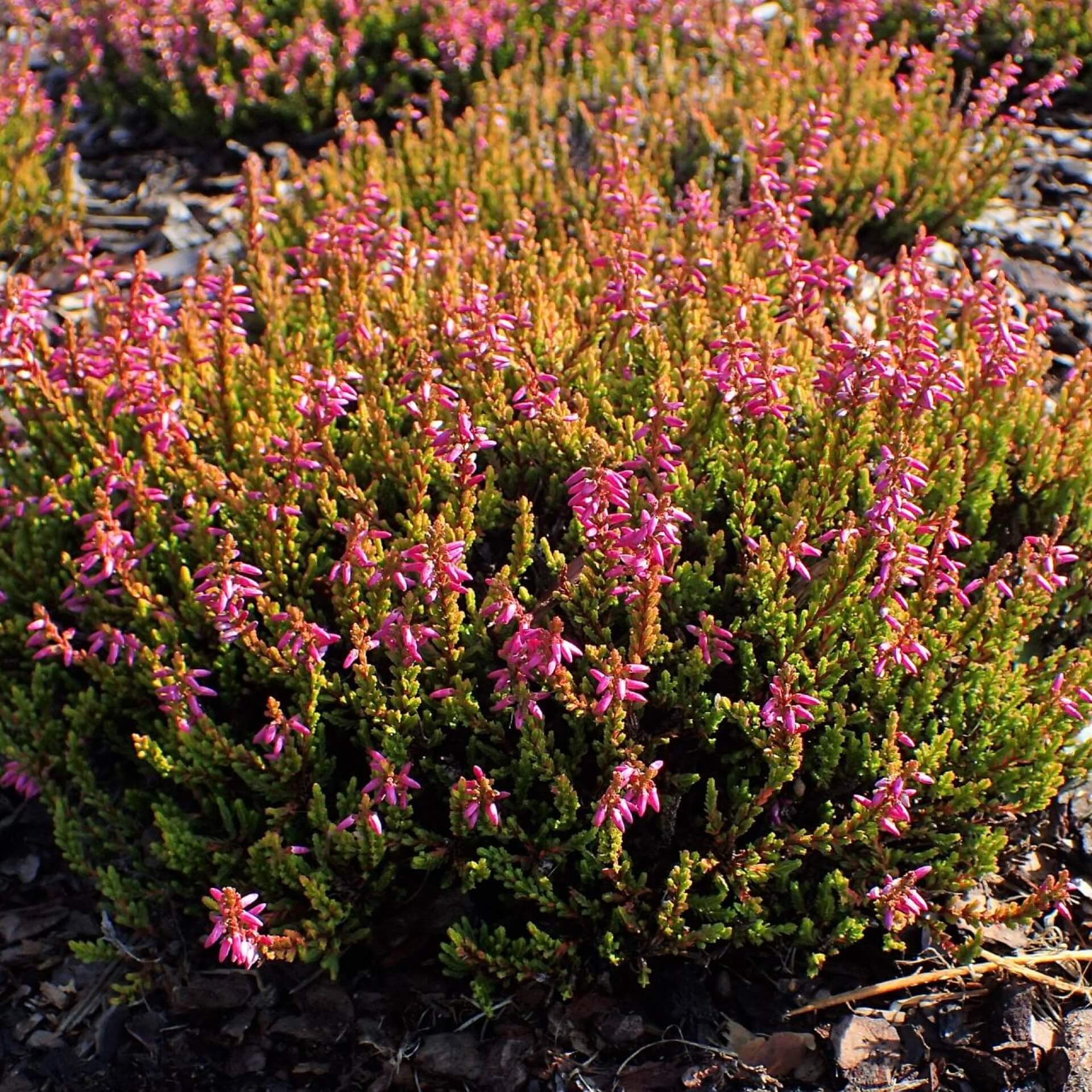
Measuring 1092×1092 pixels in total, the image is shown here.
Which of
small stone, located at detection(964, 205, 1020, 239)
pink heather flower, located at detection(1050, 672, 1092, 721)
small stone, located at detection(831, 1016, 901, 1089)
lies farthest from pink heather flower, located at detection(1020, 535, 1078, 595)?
small stone, located at detection(964, 205, 1020, 239)

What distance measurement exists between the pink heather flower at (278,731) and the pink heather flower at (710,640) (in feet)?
2.93

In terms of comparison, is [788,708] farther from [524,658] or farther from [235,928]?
[235,928]

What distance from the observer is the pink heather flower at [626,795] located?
2.20 m

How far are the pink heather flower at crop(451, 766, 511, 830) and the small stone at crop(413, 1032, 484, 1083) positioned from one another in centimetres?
62

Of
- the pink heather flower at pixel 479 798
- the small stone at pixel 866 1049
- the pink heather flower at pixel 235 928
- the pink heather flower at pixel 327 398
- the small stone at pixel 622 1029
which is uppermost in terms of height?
the pink heather flower at pixel 327 398

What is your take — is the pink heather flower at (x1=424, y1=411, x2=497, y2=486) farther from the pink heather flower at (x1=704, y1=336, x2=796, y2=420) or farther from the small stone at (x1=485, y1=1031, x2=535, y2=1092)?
the small stone at (x1=485, y1=1031, x2=535, y2=1092)

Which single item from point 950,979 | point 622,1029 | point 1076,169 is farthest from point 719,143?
point 622,1029

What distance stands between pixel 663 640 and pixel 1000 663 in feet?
2.86

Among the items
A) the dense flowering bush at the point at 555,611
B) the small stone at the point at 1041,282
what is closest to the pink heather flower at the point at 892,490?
the dense flowering bush at the point at 555,611

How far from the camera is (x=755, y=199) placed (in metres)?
3.64

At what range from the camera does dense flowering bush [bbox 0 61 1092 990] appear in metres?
2.47

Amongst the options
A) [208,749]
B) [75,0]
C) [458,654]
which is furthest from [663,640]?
[75,0]

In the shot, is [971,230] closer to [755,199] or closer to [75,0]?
[755,199]

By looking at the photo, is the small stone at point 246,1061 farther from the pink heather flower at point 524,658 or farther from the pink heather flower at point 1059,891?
the pink heather flower at point 1059,891
